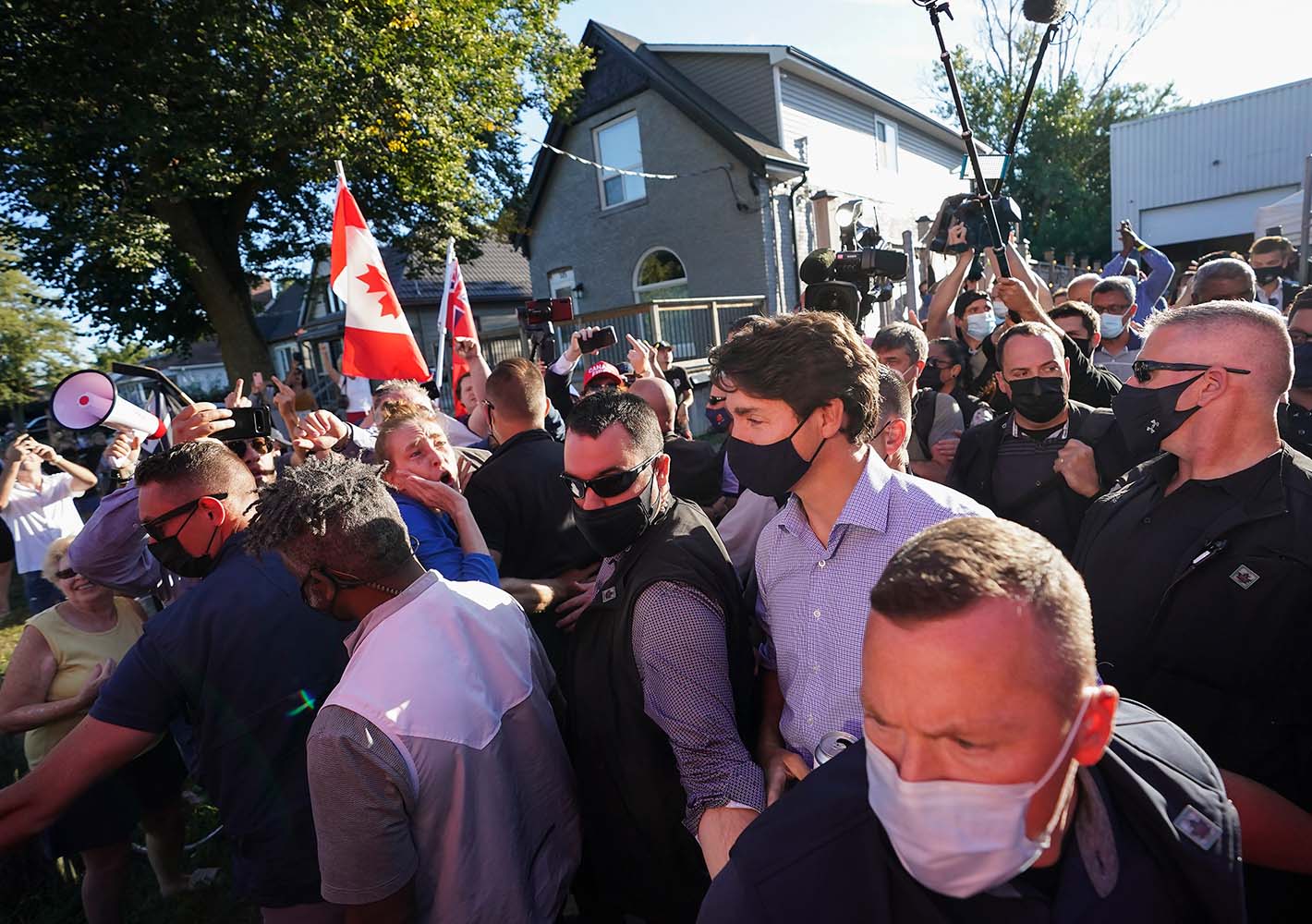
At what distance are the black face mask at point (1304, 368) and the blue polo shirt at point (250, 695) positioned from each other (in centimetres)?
421

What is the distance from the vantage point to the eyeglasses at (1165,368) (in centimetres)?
208

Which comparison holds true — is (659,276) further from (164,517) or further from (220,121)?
(164,517)

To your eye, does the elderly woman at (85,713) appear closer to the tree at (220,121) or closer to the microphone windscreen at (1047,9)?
the microphone windscreen at (1047,9)

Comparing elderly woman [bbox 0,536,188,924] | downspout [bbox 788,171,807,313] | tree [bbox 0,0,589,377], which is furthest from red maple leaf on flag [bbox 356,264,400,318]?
downspout [bbox 788,171,807,313]

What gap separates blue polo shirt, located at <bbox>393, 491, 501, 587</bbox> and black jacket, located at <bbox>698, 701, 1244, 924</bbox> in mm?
1468

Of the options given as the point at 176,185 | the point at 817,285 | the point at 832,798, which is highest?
the point at 176,185

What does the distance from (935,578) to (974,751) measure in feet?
0.87

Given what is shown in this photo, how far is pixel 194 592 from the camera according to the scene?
2.12 metres

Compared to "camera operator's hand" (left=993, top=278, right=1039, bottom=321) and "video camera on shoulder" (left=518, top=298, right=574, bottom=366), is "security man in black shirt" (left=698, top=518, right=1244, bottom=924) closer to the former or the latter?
"camera operator's hand" (left=993, top=278, right=1039, bottom=321)

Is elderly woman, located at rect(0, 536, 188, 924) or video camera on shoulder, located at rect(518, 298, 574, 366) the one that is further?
video camera on shoulder, located at rect(518, 298, 574, 366)

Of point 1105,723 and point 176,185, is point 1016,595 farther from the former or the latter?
point 176,185

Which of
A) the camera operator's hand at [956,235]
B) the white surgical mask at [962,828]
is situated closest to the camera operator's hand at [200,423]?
the white surgical mask at [962,828]

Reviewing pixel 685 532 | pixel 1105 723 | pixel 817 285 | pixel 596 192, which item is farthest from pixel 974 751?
pixel 596 192

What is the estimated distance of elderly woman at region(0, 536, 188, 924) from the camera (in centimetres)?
296
